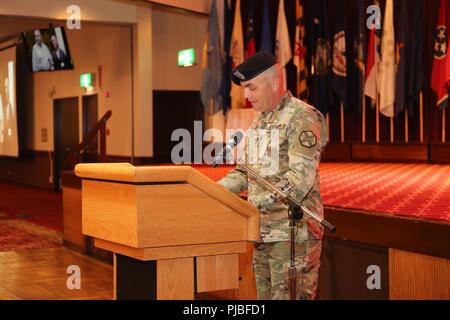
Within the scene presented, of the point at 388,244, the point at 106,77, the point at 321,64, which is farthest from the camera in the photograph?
the point at 106,77

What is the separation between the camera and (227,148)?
2062mm

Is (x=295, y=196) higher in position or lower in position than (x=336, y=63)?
lower

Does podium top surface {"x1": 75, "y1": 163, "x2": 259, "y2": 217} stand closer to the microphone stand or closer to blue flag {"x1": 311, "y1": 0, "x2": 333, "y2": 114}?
the microphone stand

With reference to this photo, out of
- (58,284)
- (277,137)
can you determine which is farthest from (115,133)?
(277,137)

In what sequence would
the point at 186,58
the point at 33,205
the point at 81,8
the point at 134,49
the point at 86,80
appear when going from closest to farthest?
1. the point at 81,8
2. the point at 186,58
3. the point at 134,49
4. the point at 33,205
5. the point at 86,80

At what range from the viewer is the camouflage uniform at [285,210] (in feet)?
7.04

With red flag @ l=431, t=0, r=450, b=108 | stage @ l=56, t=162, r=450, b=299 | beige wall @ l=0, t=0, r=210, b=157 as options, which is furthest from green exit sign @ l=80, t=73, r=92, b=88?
stage @ l=56, t=162, r=450, b=299

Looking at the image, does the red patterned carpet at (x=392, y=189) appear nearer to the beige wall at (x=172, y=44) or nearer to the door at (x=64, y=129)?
the beige wall at (x=172, y=44)

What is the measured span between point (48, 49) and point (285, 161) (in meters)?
9.21

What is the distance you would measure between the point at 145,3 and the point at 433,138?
12.9 ft

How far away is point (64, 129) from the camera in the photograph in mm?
13938

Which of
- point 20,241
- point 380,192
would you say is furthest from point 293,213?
point 20,241

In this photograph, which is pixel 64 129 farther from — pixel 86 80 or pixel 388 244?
pixel 388 244
